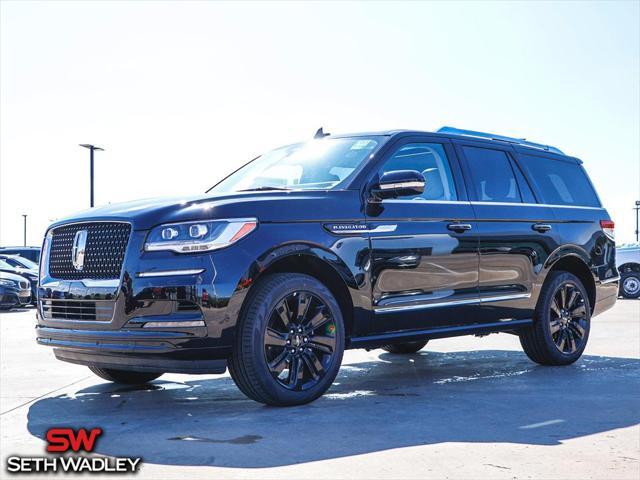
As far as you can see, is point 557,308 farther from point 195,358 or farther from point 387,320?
point 195,358

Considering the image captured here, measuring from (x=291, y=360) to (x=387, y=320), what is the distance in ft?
2.94

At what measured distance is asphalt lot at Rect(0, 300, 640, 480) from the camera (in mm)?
3924

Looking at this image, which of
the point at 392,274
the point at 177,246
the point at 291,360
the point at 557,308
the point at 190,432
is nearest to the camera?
the point at 190,432

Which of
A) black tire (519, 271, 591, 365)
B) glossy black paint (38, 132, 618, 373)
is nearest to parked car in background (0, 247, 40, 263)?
black tire (519, 271, 591, 365)

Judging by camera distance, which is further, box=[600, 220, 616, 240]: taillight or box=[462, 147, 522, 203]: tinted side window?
box=[600, 220, 616, 240]: taillight

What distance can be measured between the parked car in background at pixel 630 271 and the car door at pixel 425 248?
1596 cm

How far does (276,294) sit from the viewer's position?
5.26 metres

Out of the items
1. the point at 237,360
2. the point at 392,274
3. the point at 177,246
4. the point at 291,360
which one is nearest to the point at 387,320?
the point at 392,274

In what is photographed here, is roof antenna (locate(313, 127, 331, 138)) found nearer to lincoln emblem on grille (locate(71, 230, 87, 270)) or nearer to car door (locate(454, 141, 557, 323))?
car door (locate(454, 141, 557, 323))

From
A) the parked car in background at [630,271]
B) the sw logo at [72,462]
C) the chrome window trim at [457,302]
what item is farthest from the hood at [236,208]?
the parked car in background at [630,271]

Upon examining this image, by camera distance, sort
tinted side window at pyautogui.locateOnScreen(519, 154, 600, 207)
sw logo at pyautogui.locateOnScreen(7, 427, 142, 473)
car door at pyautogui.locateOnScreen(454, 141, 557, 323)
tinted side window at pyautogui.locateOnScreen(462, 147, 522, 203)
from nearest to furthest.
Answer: sw logo at pyautogui.locateOnScreen(7, 427, 142, 473), car door at pyautogui.locateOnScreen(454, 141, 557, 323), tinted side window at pyautogui.locateOnScreen(462, 147, 522, 203), tinted side window at pyautogui.locateOnScreen(519, 154, 600, 207)

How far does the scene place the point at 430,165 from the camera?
6.78m

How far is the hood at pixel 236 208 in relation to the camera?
511 cm

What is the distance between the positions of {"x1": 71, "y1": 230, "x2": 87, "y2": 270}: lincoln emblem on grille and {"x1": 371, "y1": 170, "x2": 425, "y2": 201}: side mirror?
196cm
